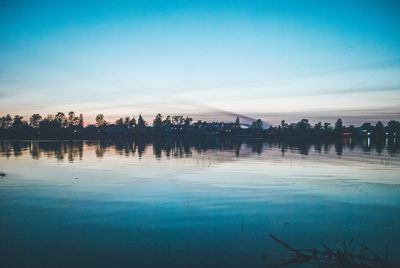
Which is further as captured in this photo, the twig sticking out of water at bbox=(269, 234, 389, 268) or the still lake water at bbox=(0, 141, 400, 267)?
the still lake water at bbox=(0, 141, 400, 267)

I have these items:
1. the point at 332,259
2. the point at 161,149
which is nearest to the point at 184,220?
the point at 332,259

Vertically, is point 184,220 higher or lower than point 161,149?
lower

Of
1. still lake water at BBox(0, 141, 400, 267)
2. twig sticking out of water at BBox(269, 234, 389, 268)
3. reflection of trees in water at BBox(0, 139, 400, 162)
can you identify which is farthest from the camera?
reflection of trees in water at BBox(0, 139, 400, 162)

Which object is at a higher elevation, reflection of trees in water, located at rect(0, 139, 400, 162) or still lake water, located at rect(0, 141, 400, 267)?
reflection of trees in water, located at rect(0, 139, 400, 162)

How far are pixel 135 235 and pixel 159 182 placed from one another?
1853 cm

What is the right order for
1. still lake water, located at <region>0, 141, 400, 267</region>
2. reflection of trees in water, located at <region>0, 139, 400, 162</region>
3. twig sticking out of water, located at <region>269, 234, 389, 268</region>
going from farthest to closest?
reflection of trees in water, located at <region>0, 139, 400, 162</region> → still lake water, located at <region>0, 141, 400, 267</region> → twig sticking out of water, located at <region>269, 234, 389, 268</region>

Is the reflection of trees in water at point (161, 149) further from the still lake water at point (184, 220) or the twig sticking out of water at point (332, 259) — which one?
the twig sticking out of water at point (332, 259)

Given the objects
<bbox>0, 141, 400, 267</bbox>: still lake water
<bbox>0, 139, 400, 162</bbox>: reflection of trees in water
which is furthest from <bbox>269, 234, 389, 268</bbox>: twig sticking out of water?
<bbox>0, 139, 400, 162</bbox>: reflection of trees in water

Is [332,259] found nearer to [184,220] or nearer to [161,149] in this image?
[184,220]

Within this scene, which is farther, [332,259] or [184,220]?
[184,220]

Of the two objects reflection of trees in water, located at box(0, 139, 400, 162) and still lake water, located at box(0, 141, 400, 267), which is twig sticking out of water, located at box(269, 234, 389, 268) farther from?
reflection of trees in water, located at box(0, 139, 400, 162)

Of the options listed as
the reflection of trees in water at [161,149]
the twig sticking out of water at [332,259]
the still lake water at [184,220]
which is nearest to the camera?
the twig sticking out of water at [332,259]

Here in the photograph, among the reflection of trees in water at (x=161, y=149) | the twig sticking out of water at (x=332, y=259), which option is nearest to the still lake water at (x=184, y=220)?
the twig sticking out of water at (x=332, y=259)

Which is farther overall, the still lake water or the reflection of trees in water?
the reflection of trees in water
